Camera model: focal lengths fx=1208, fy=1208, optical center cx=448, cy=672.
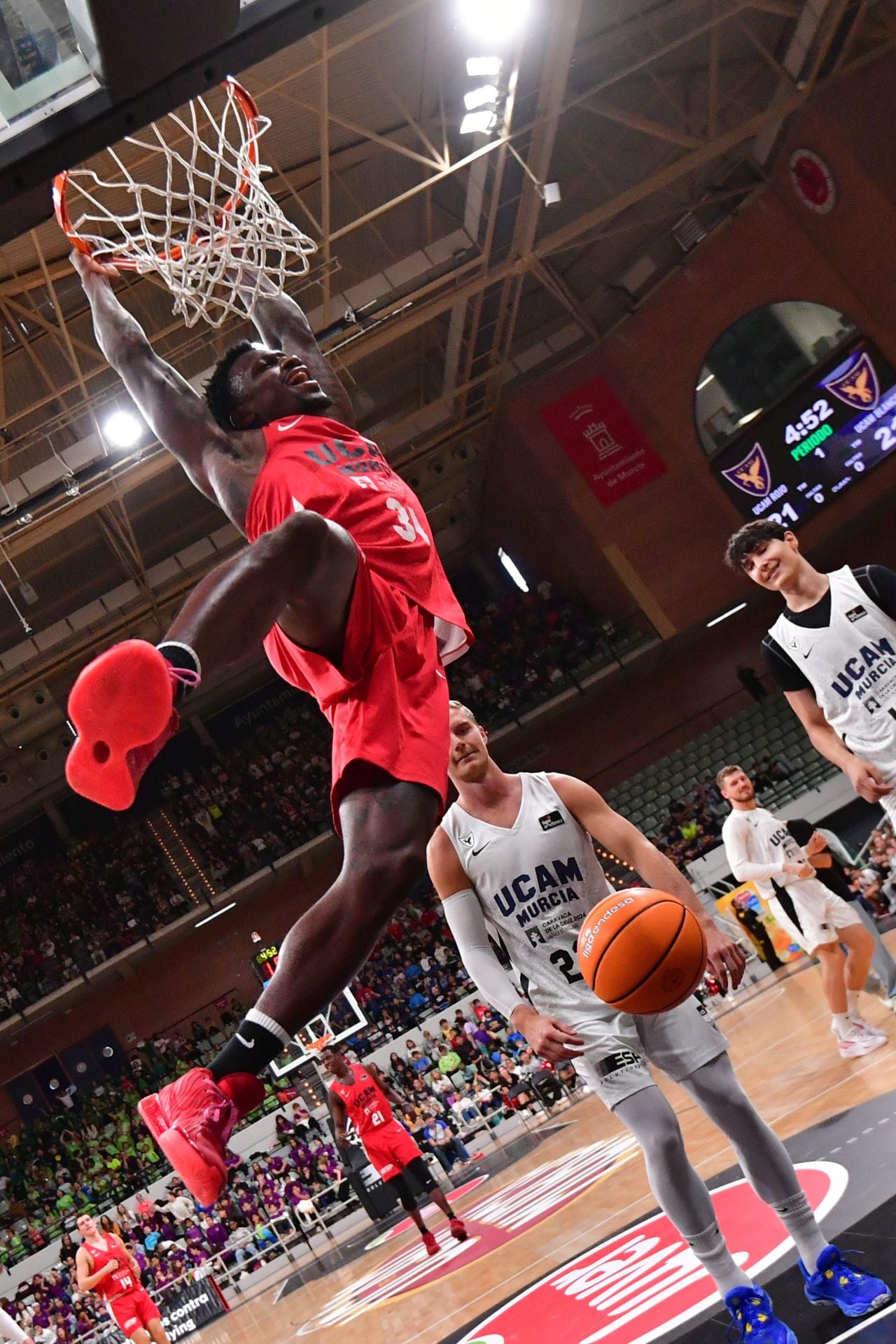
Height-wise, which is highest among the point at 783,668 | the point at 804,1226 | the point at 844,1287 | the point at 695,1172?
the point at 783,668

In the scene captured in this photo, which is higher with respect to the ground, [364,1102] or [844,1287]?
[364,1102]

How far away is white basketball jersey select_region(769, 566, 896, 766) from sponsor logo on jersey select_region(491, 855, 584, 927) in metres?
1.73

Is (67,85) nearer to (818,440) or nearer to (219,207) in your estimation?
(219,207)

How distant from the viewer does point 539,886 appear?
4051 millimetres

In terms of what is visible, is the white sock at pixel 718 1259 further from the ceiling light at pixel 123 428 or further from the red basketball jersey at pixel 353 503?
the ceiling light at pixel 123 428

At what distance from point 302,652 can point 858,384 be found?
59.4ft

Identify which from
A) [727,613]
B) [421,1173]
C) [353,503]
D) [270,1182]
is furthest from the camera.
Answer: [727,613]

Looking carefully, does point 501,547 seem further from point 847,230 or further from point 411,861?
point 411,861

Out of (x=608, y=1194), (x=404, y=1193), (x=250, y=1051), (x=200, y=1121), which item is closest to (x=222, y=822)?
(x=404, y=1193)

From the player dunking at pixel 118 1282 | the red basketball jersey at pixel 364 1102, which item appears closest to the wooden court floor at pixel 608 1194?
the player dunking at pixel 118 1282

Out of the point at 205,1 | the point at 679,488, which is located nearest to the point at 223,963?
the point at 679,488

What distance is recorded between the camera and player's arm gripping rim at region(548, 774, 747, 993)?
3422 millimetres

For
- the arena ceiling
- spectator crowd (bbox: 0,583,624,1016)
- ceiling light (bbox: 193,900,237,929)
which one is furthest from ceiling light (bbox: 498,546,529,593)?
ceiling light (bbox: 193,900,237,929)

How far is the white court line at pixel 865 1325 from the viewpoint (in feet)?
10.2
